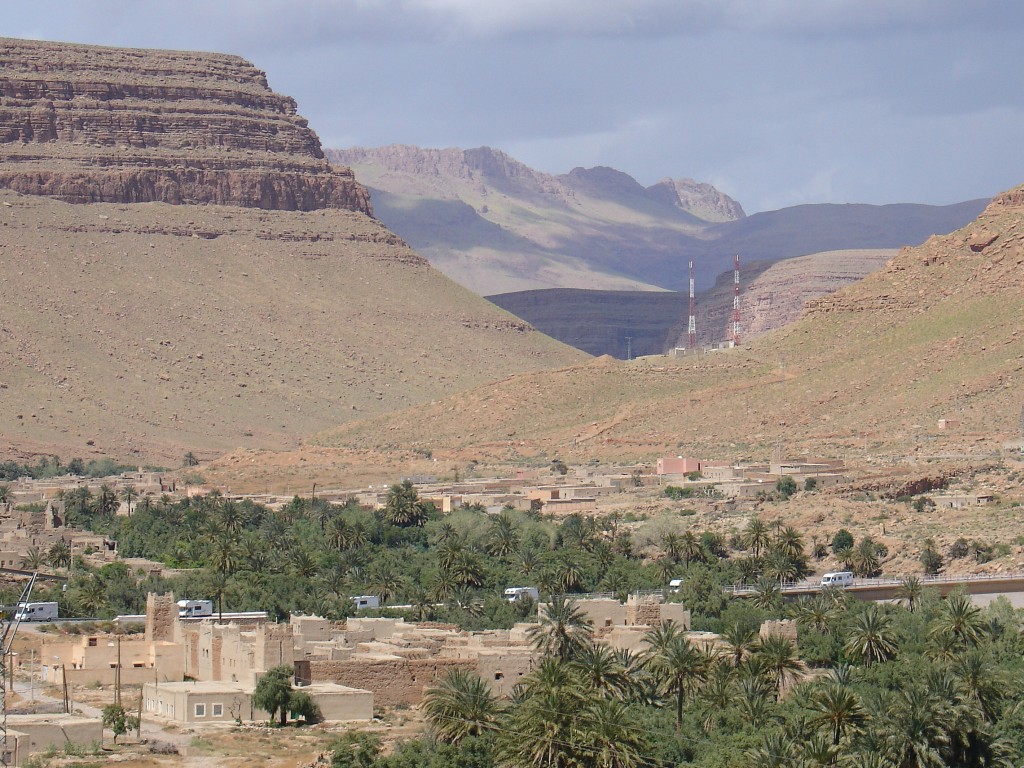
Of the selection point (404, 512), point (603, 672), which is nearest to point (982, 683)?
point (603, 672)

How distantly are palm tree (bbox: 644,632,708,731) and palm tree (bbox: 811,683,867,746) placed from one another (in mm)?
5417

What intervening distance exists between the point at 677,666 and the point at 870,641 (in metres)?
8.22

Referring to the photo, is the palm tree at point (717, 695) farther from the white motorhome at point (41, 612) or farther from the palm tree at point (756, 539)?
the palm tree at point (756, 539)

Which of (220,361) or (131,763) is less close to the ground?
(220,361)

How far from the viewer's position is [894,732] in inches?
2167

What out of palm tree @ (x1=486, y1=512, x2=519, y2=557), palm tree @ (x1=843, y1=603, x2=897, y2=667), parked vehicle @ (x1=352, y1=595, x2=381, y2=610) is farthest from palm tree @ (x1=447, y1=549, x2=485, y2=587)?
palm tree @ (x1=843, y1=603, x2=897, y2=667)

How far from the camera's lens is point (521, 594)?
8544cm

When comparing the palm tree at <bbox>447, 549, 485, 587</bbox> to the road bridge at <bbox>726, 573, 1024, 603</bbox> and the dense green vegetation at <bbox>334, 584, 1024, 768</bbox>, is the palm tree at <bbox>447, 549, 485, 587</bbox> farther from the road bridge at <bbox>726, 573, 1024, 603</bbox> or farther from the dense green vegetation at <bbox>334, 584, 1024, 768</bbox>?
the dense green vegetation at <bbox>334, 584, 1024, 768</bbox>

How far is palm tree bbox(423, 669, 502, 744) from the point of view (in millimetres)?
57688

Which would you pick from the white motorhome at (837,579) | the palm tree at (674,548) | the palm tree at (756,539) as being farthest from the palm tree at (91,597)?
the palm tree at (756,539)

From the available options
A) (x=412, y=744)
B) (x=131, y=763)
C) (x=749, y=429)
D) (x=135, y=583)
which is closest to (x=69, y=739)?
(x=131, y=763)

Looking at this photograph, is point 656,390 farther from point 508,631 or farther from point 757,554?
point 508,631

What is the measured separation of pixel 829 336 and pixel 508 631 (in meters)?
88.8

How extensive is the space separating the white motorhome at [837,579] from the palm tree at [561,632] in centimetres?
1752
